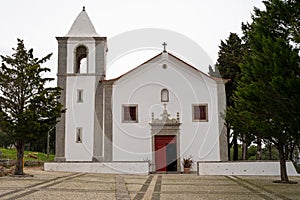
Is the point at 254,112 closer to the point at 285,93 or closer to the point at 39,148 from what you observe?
the point at 285,93

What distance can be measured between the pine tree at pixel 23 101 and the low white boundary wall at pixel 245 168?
337 inches

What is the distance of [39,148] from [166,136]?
38316mm

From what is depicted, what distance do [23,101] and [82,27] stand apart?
10351 millimetres

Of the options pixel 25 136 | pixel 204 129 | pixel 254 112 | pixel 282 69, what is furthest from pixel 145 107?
pixel 282 69

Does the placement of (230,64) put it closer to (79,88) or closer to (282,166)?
(79,88)

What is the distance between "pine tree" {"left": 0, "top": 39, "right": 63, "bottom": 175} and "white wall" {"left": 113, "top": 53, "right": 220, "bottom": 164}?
20.4ft

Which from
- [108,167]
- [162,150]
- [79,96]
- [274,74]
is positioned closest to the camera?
[274,74]

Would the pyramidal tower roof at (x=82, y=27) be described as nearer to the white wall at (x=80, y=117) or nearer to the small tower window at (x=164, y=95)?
the white wall at (x=80, y=117)

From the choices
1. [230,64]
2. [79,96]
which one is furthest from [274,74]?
[230,64]

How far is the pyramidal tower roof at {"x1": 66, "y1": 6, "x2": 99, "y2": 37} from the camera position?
25078 millimetres

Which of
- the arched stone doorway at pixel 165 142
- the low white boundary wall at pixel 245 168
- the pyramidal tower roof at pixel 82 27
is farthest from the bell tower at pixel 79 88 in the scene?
the low white boundary wall at pixel 245 168

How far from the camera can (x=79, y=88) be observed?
23.7m

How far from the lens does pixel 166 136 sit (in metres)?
22.3

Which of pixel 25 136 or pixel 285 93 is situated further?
pixel 25 136
